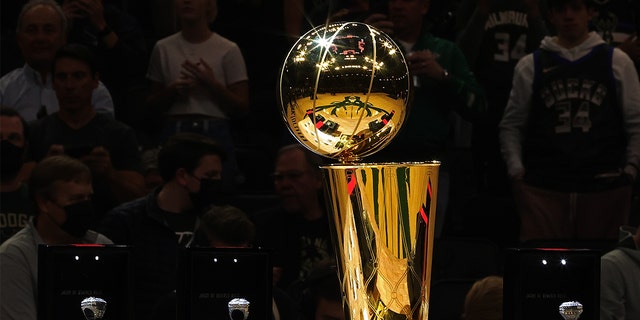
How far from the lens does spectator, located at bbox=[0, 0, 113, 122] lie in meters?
6.62

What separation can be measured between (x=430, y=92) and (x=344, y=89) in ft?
14.8

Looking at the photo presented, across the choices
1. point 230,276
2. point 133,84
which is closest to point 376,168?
point 230,276

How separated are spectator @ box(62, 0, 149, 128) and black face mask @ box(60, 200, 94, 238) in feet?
7.29

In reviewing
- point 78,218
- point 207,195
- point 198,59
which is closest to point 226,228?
point 78,218

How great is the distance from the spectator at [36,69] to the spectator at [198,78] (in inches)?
13.5

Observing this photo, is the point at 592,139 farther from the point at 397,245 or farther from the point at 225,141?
the point at 397,245

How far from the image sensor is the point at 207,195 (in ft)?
19.2

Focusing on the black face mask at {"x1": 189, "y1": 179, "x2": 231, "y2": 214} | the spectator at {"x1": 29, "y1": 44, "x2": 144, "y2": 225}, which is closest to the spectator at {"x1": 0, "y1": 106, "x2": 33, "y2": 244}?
the spectator at {"x1": 29, "y1": 44, "x2": 144, "y2": 225}

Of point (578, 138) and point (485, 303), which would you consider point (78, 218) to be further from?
point (578, 138)

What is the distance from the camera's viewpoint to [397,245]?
195 cm

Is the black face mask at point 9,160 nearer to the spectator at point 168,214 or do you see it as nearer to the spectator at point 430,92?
the spectator at point 168,214

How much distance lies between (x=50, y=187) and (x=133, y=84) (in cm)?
259

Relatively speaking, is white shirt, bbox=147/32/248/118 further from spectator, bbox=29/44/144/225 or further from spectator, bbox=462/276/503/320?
spectator, bbox=462/276/503/320

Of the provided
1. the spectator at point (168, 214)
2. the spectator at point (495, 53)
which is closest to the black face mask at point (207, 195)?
the spectator at point (168, 214)
